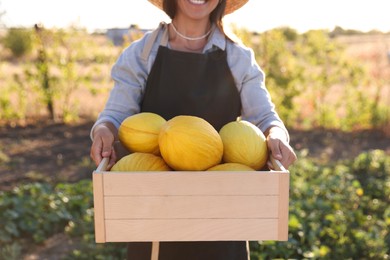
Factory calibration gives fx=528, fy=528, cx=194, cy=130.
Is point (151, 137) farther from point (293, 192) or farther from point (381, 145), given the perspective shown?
point (381, 145)

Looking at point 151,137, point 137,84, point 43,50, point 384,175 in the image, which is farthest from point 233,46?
point 43,50

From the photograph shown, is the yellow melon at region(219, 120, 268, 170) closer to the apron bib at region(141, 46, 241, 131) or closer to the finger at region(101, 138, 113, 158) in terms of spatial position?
the finger at region(101, 138, 113, 158)

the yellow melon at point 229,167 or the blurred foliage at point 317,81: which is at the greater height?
the yellow melon at point 229,167

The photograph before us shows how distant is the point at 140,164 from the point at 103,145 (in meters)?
0.25

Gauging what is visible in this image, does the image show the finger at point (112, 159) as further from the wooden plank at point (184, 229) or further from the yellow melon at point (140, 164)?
the wooden plank at point (184, 229)

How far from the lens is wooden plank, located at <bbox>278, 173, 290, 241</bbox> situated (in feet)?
3.75

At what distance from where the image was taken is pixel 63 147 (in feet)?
18.8

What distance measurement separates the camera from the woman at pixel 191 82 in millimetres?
1753

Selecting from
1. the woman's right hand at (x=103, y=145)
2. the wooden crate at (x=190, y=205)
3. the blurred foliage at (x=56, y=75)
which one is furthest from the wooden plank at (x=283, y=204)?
the blurred foliage at (x=56, y=75)

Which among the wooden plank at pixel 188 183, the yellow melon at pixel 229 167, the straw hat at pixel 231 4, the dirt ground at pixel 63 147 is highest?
the straw hat at pixel 231 4

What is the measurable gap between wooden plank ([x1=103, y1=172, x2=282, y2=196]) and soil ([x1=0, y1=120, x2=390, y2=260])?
3.59 metres

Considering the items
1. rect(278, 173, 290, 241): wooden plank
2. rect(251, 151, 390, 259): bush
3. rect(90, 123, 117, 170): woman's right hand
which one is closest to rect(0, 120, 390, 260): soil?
rect(251, 151, 390, 259): bush

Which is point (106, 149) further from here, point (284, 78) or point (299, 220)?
point (284, 78)

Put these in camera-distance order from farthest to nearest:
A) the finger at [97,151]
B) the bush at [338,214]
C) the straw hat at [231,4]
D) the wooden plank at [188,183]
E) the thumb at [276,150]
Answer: the bush at [338,214] → the straw hat at [231,4] → the finger at [97,151] → the thumb at [276,150] → the wooden plank at [188,183]
